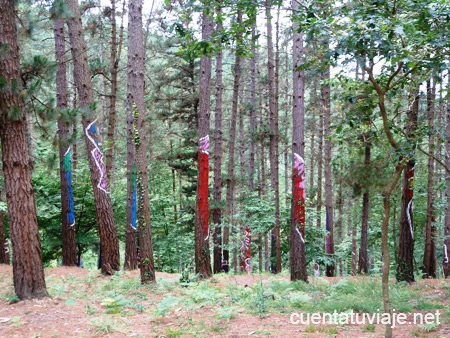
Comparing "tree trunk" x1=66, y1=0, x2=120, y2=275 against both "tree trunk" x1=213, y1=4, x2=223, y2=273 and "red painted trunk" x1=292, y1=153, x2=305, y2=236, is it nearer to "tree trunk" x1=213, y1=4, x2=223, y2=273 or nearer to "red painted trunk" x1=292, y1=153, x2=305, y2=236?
"tree trunk" x1=213, y1=4, x2=223, y2=273

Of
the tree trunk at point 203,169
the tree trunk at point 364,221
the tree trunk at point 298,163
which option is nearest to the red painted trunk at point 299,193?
the tree trunk at point 298,163

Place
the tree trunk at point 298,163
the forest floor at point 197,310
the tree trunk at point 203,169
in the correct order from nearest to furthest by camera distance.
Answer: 1. the forest floor at point 197,310
2. the tree trunk at point 298,163
3. the tree trunk at point 203,169

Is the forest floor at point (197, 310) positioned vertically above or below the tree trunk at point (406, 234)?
below

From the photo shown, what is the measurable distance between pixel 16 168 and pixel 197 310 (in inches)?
146

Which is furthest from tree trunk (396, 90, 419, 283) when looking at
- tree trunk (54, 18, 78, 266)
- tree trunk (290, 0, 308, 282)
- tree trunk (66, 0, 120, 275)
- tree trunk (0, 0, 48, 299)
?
tree trunk (54, 18, 78, 266)

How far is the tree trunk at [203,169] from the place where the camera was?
9375 mm

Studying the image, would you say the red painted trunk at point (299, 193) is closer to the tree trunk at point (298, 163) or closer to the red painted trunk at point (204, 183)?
the tree trunk at point (298, 163)

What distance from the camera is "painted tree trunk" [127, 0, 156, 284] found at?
815cm

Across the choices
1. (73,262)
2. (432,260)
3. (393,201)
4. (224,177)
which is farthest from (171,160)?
(432,260)

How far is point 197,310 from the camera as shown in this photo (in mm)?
6414

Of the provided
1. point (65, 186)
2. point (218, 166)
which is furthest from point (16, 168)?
point (218, 166)

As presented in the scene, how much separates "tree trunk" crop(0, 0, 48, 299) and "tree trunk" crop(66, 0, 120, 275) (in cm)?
311

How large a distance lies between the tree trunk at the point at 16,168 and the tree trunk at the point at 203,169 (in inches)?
161

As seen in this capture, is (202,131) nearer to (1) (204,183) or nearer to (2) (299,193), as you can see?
(1) (204,183)
